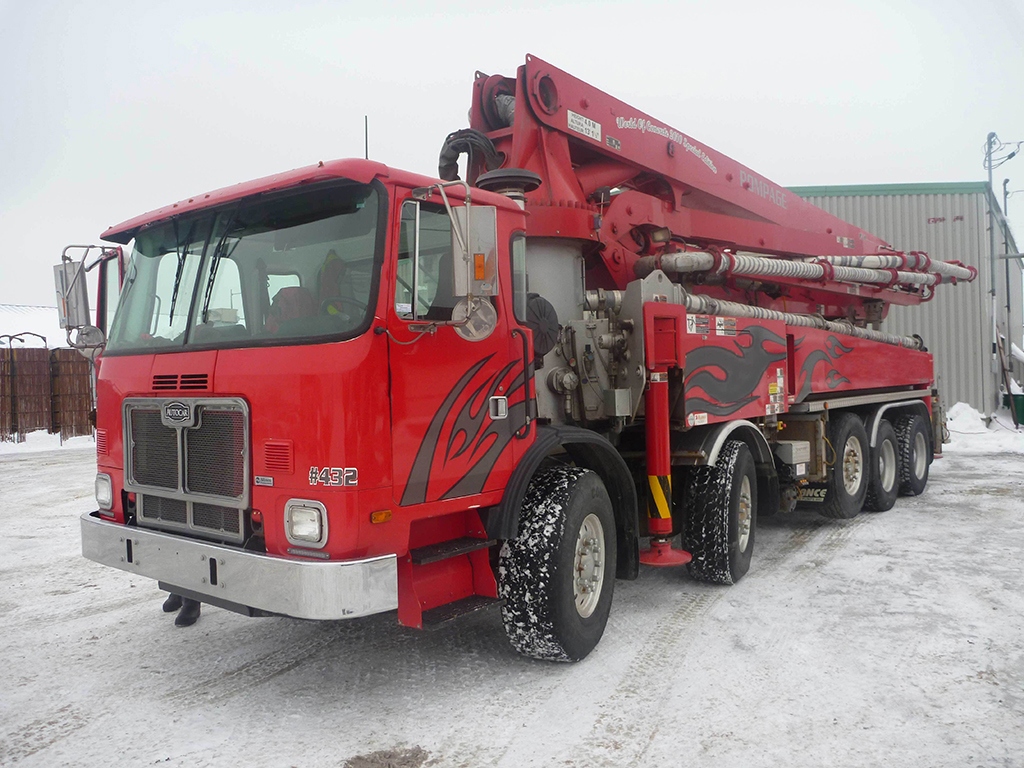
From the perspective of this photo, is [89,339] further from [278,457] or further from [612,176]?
[612,176]

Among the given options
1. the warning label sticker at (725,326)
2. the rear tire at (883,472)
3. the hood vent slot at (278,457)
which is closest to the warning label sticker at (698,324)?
the warning label sticker at (725,326)

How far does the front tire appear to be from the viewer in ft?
13.6

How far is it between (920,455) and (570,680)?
7706 mm

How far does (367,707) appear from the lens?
154 inches

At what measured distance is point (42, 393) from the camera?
18.9 meters

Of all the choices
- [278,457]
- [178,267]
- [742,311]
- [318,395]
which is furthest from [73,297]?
[742,311]

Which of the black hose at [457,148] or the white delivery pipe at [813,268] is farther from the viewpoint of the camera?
the white delivery pipe at [813,268]

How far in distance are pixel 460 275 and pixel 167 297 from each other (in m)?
1.79

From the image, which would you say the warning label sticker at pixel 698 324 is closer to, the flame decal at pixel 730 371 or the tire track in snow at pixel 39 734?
the flame decal at pixel 730 371

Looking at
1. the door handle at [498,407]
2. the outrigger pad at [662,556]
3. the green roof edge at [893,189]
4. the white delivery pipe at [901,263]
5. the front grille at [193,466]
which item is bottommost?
the outrigger pad at [662,556]

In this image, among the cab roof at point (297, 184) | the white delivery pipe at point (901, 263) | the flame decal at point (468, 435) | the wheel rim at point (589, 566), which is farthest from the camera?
the white delivery pipe at point (901, 263)

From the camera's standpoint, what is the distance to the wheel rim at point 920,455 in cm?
991

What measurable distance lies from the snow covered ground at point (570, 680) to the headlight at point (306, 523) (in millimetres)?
923

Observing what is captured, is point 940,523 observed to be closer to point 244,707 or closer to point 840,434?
point 840,434
